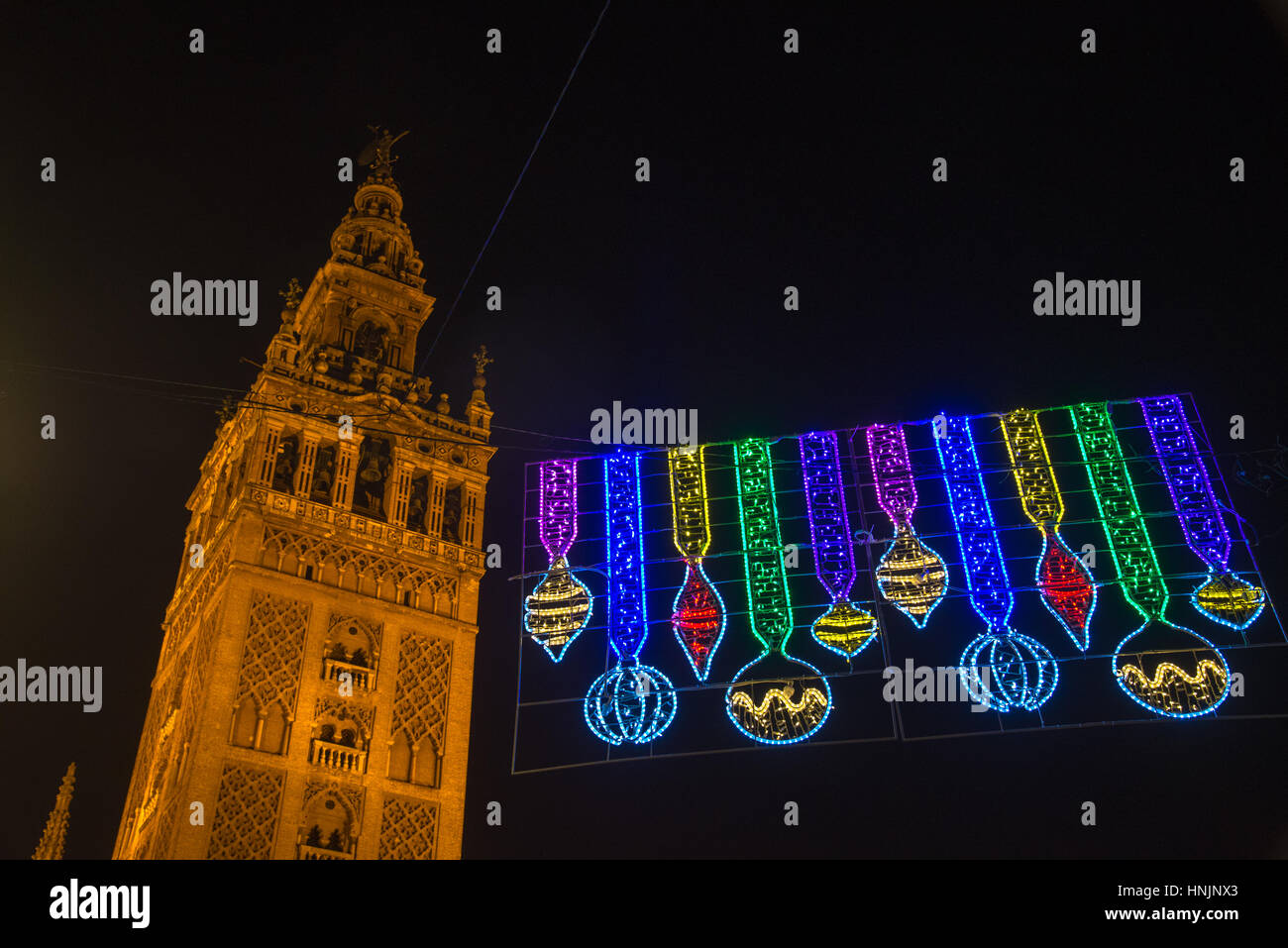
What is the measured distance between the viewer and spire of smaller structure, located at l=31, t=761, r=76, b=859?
3101 cm

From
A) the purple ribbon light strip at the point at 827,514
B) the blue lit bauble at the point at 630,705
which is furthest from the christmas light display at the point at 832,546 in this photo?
the blue lit bauble at the point at 630,705

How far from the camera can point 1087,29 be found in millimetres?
23375

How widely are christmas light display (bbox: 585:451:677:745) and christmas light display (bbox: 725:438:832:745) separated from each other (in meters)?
1.11

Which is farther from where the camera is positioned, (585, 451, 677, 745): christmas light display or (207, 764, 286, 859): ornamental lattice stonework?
(207, 764, 286, 859): ornamental lattice stonework

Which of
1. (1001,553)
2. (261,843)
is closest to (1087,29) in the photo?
(1001,553)

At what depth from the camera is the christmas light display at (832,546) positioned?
17.9 meters

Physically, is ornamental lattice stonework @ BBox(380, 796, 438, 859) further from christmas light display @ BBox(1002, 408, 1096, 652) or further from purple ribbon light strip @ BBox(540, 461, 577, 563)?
christmas light display @ BBox(1002, 408, 1096, 652)

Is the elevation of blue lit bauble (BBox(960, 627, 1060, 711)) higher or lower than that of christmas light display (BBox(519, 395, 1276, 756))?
lower

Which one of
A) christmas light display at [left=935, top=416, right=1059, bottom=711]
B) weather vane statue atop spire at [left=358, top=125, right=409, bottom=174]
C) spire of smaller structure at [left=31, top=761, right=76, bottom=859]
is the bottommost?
spire of smaller structure at [left=31, top=761, right=76, bottom=859]

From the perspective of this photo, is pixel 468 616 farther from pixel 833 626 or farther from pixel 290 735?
pixel 833 626

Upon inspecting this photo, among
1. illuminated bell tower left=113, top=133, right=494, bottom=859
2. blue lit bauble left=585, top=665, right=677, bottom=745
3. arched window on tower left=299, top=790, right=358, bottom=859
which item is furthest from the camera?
illuminated bell tower left=113, top=133, right=494, bottom=859

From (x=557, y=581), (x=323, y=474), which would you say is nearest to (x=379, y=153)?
(x=323, y=474)

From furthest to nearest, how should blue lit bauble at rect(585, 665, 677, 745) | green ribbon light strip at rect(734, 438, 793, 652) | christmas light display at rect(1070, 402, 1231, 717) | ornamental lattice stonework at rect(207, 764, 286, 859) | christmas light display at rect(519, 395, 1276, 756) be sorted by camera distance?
ornamental lattice stonework at rect(207, 764, 286, 859), blue lit bauble at rect(585, 665, 677, 745), green ribbon light strip at rect(734, 438, 793, 652), christmas light display at rect(519, 395, 1276, 756), christmas light display at rect(1070, 402, 1231, 717)

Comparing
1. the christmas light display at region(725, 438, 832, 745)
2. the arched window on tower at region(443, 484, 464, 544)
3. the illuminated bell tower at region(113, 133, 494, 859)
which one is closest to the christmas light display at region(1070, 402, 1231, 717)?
the christmas light display at region(725, 438, 832, 745)
